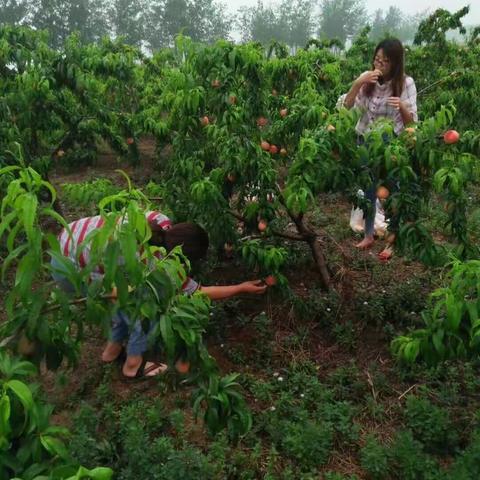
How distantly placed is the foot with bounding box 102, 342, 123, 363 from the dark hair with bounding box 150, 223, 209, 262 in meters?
0.99

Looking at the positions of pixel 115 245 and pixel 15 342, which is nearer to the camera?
pixel 115 245

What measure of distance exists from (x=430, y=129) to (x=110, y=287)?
180 cm

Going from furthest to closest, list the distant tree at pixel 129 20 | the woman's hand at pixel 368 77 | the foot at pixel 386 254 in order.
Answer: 1. the distant tree at pixel 129 20
2. the foot at pixel 386 254
3. the woman's hand at pixel 368 77

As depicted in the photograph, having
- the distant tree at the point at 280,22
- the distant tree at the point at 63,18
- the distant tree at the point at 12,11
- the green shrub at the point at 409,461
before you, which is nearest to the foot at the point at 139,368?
the green shrub at the point at 409,461

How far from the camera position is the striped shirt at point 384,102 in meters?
3.45

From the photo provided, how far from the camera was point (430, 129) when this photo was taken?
241 cm

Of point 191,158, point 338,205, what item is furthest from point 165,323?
point 338,205

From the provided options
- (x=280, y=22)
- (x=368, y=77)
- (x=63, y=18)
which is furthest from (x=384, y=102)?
(x=280, y=22)

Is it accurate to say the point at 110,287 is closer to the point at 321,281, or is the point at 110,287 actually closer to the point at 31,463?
the point at 31,463

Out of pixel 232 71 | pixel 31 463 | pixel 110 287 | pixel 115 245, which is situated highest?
pixel 232 71

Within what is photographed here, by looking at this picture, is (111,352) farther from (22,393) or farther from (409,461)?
(22,393)

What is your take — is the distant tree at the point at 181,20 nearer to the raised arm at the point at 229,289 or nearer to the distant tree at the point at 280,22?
the distant tree at the point at 280,22

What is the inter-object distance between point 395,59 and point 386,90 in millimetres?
223

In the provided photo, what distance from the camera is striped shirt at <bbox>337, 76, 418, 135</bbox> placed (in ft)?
11.3
